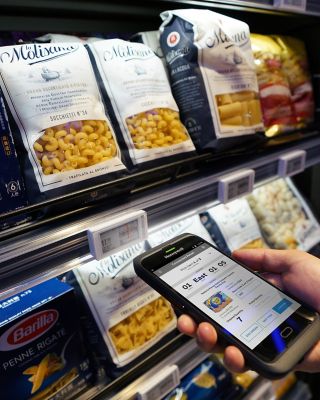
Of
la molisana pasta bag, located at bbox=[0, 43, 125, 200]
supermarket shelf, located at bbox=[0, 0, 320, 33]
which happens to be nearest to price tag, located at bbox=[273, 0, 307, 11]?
supermarket shelf, located at bbox=[0, 0, 320, 33]

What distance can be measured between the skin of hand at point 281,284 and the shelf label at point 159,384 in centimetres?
20

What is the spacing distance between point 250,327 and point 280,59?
3.13 ft

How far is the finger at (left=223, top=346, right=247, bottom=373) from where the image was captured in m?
0.64

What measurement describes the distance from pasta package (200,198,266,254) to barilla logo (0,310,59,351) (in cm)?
61

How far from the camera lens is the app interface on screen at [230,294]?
688mm

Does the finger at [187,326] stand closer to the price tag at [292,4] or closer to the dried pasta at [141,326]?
the dried pasta at [141,326]

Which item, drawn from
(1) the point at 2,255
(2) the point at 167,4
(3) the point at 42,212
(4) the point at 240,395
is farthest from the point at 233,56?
(4) the point at 240,395

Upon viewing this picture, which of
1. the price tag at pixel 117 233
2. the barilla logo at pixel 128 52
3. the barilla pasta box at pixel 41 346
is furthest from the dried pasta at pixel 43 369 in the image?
the barilla logo at pixel 128 52

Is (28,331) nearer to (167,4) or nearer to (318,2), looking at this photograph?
(167,4)

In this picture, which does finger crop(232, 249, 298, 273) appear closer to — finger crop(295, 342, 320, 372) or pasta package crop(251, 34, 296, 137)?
finger crop(295, 342, 320, 372)

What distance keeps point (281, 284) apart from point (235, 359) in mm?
350

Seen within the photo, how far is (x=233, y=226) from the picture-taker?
1182 mm

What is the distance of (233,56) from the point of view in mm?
953

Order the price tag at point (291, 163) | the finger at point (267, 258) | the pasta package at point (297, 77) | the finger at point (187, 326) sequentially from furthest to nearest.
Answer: the pasta package at point (297, 77) < the price tag at point (291, 163) < the finger at point (267, 258) < the finger at point (187, 326)
